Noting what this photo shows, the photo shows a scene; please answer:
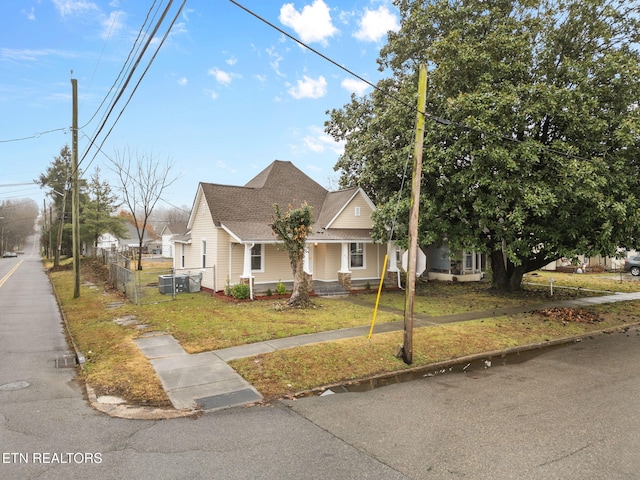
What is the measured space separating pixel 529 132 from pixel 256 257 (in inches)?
497

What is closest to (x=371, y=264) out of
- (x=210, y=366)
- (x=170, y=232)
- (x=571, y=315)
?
(x=571, y=315)

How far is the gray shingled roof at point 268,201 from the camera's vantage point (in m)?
18.5

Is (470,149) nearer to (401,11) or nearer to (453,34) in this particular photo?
(453,34)

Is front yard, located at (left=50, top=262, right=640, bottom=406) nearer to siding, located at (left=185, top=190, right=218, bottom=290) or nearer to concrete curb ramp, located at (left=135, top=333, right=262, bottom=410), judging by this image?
concrete curb ramp, located at (left=135, top=333, right=262, bottom=410)

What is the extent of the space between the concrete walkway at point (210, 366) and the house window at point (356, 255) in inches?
318

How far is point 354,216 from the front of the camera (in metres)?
20.6

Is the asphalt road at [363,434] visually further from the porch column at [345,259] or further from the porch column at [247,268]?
the porch column at [345,259]

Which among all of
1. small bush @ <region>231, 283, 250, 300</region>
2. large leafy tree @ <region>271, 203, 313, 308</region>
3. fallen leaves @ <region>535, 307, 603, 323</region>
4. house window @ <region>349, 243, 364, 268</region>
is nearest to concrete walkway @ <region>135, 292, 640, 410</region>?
fallen leaves @ <region>535, 307, 603, 323</region>

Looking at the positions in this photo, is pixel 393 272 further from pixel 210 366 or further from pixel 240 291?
pixel 210 366

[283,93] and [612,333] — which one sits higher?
[283,93]

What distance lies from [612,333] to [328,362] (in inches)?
373

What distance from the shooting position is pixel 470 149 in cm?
1410

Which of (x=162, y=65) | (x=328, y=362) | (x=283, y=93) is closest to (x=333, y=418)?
(x=328, y=362)

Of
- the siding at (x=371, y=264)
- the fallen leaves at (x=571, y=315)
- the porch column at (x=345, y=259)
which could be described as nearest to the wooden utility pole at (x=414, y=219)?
the fallen leaves at (x=571, y=315)
